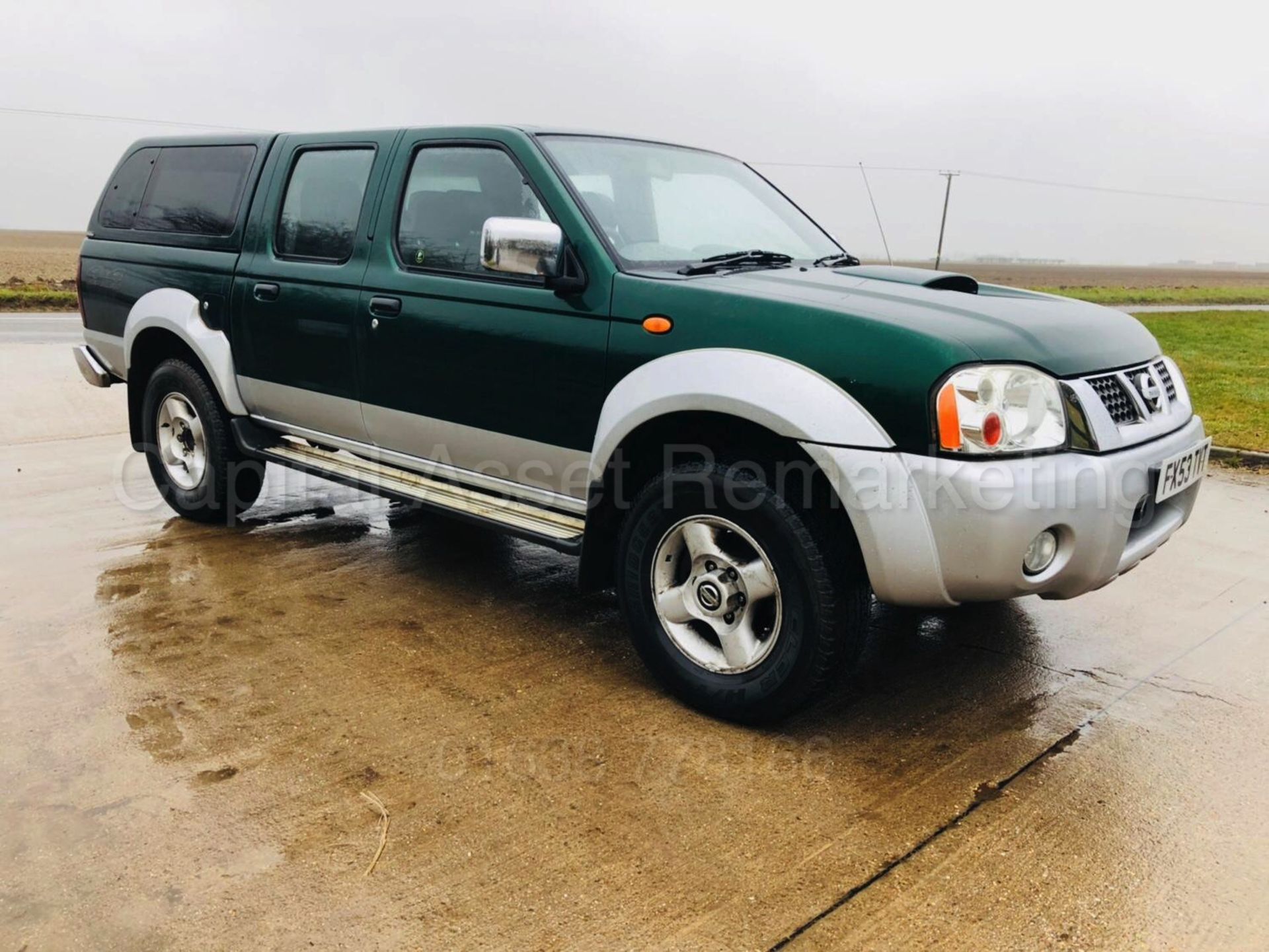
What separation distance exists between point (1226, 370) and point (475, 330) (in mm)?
Answer: 10693

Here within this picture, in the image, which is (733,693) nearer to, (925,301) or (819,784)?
(819,784)

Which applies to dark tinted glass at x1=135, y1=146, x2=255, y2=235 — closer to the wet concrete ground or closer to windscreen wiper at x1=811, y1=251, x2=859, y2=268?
the wet concrete ground

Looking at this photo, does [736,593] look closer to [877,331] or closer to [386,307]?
[877,331]

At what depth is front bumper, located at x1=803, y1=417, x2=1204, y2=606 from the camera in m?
2.93

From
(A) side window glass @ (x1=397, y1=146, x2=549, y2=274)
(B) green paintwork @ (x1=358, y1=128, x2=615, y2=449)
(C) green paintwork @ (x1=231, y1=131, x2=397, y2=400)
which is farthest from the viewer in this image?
(C) green paintwork @ (x1=231, y1=131, x2=397, y2=400)

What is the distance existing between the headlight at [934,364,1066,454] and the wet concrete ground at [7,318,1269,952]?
987mm

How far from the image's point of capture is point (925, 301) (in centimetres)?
336

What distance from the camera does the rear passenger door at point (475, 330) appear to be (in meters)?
3.71

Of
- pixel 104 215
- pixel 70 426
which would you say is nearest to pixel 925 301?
pixel 104 215

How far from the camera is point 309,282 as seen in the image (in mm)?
4590

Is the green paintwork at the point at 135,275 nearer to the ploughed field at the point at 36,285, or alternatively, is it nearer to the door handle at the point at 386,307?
the door handle at the point at 386,307

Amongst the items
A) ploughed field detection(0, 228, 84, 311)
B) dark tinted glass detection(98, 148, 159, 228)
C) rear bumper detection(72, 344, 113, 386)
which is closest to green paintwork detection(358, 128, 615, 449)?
dark tinted glass detection(98, 148, 159, 228)

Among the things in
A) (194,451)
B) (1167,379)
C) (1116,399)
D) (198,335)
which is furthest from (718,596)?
(194,451)

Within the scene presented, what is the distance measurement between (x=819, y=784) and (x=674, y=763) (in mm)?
427
